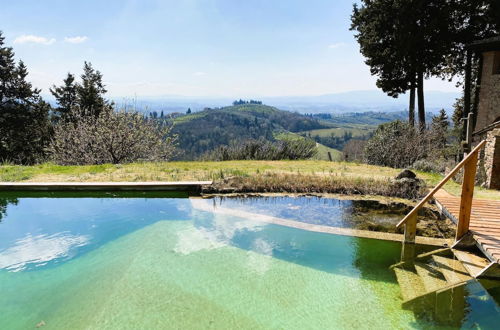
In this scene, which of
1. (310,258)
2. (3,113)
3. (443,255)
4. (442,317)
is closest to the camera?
(442,317)

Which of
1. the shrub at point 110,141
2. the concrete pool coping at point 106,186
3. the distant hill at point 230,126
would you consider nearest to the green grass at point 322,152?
the shrub at point 110,141

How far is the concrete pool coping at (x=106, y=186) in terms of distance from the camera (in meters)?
9.54

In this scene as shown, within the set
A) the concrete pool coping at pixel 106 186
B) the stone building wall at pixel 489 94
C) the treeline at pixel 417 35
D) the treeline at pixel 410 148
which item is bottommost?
the concrete pool coping at pixel 106 186

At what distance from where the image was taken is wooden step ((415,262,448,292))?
183 inches

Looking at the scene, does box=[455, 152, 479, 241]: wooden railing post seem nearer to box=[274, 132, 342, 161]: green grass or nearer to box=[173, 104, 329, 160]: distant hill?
box=[274, 132, 342, 161]: green grass

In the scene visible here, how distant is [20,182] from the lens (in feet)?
32.8

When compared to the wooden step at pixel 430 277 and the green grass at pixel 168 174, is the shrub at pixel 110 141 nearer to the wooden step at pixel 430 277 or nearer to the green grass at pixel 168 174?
the green grass at pixel 168 174

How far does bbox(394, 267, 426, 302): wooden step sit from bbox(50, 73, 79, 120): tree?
33.0m

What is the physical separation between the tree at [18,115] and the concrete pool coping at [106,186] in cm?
1700

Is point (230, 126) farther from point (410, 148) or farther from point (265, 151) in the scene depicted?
point (410, 148)

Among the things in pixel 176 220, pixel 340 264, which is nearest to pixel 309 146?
pixel 176 220

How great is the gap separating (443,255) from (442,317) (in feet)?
Answer: 4.98

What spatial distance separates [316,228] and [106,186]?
5.66 metres

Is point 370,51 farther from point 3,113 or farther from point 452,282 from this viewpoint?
point 3,113
